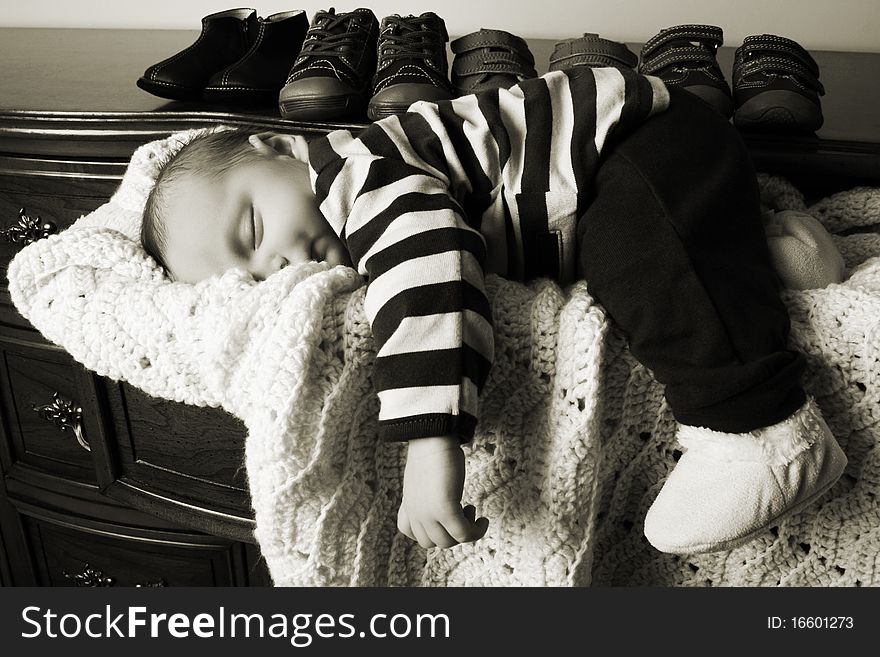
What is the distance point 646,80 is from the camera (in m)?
0.77

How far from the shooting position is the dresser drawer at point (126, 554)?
1.09m

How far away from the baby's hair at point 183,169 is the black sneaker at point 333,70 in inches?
3.4

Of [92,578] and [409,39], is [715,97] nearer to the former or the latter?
[409,39]

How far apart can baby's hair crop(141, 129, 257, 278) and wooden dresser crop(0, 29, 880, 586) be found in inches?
3.6

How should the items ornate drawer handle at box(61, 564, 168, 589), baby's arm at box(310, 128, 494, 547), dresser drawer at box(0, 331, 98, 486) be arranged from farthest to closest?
ornate drawer handle at box(61, 564, 168, 589)
dresser drawer at box(0, 331, 98, 486)
baby's arm at box(310, 128, 494, 547)

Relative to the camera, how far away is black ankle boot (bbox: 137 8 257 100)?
96cm

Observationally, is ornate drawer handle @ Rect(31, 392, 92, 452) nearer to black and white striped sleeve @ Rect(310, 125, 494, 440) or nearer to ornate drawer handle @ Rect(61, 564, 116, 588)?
ornate drawer handle @ Rect(61, 564, 116, 588)

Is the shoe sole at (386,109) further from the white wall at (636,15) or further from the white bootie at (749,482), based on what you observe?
the white wall at (636,15)

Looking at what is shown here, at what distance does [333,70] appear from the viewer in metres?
0.92

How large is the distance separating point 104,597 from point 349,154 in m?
0.54

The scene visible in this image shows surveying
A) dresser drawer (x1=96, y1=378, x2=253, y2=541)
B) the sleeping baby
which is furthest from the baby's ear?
dresser drawer (x1=96, y1=378, x2=253, y2=541)

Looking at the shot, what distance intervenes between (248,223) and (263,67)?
0.29 metres

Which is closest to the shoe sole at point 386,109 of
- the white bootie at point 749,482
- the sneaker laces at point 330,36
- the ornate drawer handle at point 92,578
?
the sneaker laces at point 330,36

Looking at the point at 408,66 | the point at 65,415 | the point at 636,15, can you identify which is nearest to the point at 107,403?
the point at 65,415
